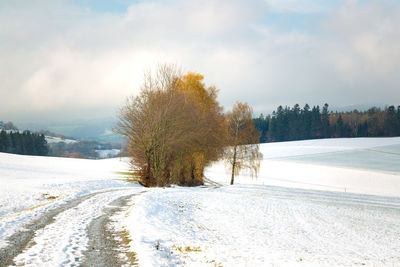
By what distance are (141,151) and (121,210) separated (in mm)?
17850

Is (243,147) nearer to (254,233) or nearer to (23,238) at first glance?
(254,233)

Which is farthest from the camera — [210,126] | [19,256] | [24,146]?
[24,146]

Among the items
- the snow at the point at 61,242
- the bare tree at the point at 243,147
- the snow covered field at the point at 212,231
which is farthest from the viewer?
the bare tree at the point at 243,147

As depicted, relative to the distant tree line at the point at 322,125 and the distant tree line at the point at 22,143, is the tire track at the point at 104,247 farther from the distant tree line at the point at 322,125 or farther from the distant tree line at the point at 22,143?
the distant tree line at the point at 322,125

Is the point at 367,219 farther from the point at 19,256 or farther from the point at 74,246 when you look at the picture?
the point at 19,256

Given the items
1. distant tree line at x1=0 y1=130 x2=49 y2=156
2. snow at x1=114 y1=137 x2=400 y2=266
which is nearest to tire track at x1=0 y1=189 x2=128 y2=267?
snow at x1=114 y1=137 x2=400 y2=266

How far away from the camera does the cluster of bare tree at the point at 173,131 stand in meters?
31.1

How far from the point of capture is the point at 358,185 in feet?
161

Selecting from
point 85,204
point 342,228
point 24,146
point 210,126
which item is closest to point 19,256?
point 85,204

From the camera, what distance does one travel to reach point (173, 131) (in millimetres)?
31656

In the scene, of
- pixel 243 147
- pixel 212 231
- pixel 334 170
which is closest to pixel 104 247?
pixel 212 231

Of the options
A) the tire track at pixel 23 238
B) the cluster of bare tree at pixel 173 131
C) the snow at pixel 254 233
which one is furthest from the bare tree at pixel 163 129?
the tire track at pixel 23 238

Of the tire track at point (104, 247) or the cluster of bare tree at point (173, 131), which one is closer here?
the tire track at point (104, 247)

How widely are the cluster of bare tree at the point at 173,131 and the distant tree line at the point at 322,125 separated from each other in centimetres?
10523
